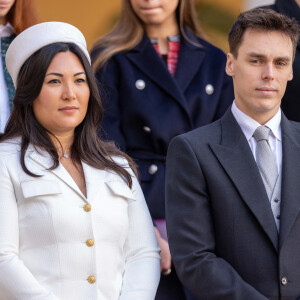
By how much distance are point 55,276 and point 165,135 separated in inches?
46.9

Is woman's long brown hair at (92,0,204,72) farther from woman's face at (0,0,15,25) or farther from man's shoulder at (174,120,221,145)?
man's shoulder at (174,120,221,145)

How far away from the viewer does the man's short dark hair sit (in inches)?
163

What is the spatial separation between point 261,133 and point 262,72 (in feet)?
0.86

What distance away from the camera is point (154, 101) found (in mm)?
4871

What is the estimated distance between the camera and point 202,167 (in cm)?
401

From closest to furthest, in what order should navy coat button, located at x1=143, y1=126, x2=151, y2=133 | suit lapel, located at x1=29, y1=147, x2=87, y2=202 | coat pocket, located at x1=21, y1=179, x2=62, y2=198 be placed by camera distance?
coat pocket, located at x1=21, y1=179, x2=62, y2=198 → suit lapel, located at x1=29, y1=147, x2=87, y2=202 → navy coat button, located at x1=143, y1=126, x2=151, y2=133

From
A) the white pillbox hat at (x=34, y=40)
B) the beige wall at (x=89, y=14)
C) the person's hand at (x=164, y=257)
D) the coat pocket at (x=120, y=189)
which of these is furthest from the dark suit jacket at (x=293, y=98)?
the beige wall at (x=89, y=14)

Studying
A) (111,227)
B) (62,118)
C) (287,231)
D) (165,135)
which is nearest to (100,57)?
(165,135)

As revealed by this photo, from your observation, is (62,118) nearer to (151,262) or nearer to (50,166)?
(50,166)

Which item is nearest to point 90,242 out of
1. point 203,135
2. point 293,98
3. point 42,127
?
point 42,127

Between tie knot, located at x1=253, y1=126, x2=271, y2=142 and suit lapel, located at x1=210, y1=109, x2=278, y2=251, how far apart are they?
0.06 meters

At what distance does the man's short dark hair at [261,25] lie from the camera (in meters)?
4.14

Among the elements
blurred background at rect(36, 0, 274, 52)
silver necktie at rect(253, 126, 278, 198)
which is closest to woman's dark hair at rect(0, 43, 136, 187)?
silver necktie at rect(253, 126, 278, 198)

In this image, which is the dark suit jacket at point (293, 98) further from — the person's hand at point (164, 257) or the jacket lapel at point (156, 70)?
the person's hand at point (164, 257)
